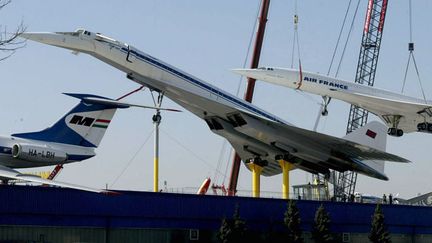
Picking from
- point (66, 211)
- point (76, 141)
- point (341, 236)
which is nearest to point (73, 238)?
point (66, 211)

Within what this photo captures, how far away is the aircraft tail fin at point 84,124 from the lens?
124ft

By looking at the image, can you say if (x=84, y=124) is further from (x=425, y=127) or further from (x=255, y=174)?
(x=425, y=127)

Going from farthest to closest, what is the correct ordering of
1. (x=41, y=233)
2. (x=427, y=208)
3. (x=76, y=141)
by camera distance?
1. (x=427, y=208)
2. (x=76, y=141)
3. (x=41, y=233)

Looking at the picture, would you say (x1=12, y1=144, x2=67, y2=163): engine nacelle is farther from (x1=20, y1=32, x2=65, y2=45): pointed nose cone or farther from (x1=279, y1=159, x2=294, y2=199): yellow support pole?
(x1=279, y1=159, x2=294, y2=199): yellow support pole

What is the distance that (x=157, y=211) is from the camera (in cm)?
3781

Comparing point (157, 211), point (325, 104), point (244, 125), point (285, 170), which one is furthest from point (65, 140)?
point (325, 104)

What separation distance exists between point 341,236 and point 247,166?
1103 centimetres

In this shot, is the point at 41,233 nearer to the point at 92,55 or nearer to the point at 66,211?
the point at 66,211

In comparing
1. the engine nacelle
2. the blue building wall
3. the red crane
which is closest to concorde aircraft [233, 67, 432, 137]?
the red crane

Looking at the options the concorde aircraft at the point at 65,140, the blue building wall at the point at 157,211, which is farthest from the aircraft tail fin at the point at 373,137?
the concorde aircraft at the point at 65,140

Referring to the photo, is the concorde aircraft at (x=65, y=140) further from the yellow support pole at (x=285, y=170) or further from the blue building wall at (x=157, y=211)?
the yellow support pole at (x=285, y=170)

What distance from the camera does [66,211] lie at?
115 ft

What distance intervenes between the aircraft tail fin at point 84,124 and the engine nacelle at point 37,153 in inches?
36.9

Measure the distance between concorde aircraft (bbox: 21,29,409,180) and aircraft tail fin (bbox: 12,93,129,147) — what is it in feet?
10.6
